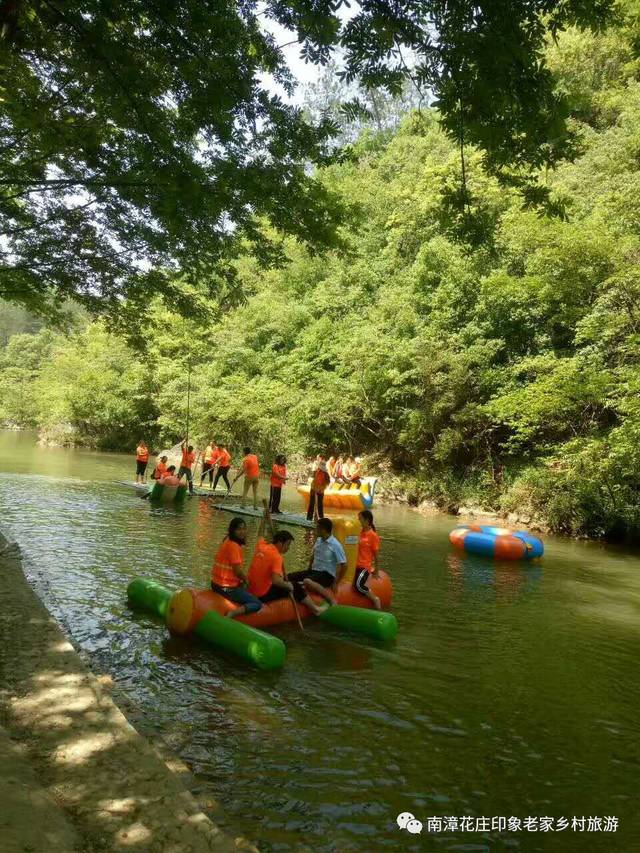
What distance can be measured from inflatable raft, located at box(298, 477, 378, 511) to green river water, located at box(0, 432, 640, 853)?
8196mm

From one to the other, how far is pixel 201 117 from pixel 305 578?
219 inches

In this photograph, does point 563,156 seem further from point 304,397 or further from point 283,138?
point 304,397

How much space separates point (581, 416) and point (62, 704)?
1834cm

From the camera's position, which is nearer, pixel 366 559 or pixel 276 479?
pixel 366 559

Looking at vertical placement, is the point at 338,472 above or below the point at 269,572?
above

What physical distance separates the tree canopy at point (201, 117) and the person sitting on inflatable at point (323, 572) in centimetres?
378

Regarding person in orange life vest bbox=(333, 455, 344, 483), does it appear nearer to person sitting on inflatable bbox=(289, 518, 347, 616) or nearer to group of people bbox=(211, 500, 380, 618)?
group of people bbox=(211, 500, 380, 618)

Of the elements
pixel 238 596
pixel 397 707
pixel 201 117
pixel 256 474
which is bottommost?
pixel 397 707

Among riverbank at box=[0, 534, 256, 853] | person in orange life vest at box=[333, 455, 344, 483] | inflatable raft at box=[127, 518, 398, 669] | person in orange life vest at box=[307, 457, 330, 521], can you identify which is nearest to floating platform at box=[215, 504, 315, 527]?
person in orange life vest at box=[307, 457, 330, 521]

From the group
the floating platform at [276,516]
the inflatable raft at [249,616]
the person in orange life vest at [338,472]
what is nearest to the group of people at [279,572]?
the inflatable raft at [249,616]

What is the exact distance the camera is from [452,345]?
79.8 feet

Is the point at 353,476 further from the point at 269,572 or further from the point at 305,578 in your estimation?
the point at 269,572

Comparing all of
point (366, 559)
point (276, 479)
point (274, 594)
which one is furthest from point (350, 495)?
point (274, 594)

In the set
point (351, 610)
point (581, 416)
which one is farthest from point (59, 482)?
point (581, 416)
